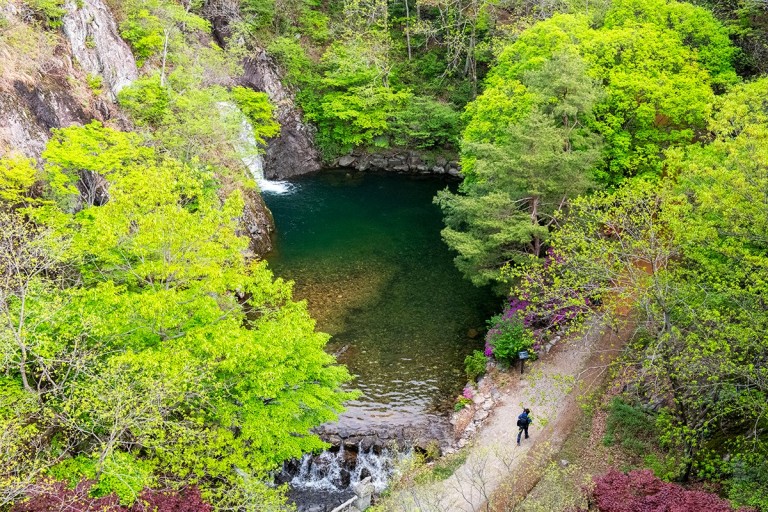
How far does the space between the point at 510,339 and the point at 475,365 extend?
6.15 feet

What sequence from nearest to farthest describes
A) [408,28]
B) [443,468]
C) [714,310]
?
[714,310]
[443,468]
[408,28]

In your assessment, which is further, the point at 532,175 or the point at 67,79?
the point at 67,79

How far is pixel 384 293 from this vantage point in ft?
93.4

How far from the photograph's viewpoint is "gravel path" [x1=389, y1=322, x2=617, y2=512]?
16188mm

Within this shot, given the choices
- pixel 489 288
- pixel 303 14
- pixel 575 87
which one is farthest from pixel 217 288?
pixel 303 14

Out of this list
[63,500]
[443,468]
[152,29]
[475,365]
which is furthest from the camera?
[152,29]

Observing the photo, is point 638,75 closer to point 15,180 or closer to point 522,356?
point 522,356

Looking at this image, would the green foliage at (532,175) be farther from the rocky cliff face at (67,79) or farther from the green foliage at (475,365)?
the rocky cliff face at (67,79)

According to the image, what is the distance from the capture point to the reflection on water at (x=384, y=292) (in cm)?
2244

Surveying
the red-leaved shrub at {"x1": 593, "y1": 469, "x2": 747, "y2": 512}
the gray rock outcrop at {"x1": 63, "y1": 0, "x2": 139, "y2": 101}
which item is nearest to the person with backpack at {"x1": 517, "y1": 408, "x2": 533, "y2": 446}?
the red-leaved shrub at {"x1": 593, "y1": 469, "x2": 747, "y2": 512}

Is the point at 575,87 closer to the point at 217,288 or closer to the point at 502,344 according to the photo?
the point at 502,344

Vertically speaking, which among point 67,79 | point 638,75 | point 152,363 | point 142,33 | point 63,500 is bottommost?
point 63,500

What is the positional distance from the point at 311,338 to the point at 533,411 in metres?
8.36

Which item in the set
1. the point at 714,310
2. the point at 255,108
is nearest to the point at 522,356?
the point at 714,310
